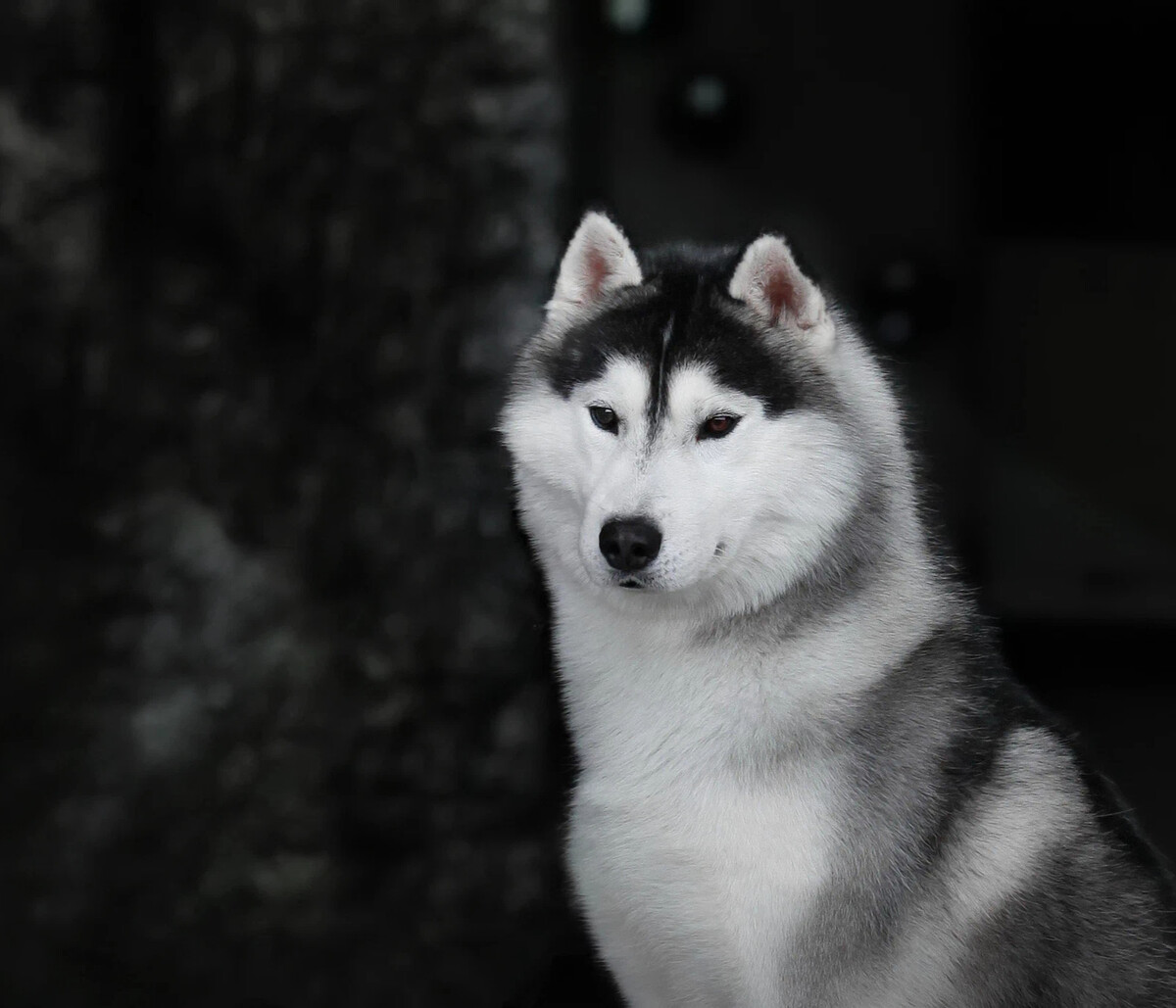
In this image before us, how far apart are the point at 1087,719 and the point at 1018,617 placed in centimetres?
25

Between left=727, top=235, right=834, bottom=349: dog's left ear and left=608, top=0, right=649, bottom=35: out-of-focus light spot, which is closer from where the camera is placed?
left=727, top=235, right=834, bottom=349: dog's left ear

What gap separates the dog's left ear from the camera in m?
1.67

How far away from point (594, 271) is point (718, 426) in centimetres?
33

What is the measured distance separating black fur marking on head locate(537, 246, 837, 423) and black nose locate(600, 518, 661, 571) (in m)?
0.18

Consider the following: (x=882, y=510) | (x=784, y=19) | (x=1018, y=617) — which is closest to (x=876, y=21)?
(x=784, y=19)

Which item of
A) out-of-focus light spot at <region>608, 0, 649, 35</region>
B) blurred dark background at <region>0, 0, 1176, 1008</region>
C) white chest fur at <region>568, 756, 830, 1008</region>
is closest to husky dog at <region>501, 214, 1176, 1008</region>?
white chest fur at <region>568, 756, 830, 1008</region>

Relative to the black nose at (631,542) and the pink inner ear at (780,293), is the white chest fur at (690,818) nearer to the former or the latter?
the black nose at (631,542)

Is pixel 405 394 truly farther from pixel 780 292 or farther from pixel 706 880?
pixel 706 880

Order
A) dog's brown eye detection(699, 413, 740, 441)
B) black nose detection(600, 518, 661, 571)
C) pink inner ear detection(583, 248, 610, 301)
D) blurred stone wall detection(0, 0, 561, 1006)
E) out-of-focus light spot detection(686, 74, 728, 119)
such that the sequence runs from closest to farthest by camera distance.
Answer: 1. black nose detection(600, 518, 661, 571)
2. dog's brown eye detection(699, 413, 740, 441)
3. pink inner ear detection(583, 248, 610, 301)
4. out-of-focus light spot detection(686, 74, 728, 119)
5. blurred stone wall detection(0, 0, 561, 1006)

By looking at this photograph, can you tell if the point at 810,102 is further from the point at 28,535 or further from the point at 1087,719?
the point at 28,535

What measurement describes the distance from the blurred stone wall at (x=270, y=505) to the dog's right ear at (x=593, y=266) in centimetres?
58

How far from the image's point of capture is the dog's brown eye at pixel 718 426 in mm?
1664

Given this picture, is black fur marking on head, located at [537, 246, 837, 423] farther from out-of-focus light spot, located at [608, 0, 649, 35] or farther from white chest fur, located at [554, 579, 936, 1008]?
out-of-focus light spot, located at [608, 0, 649, 35]

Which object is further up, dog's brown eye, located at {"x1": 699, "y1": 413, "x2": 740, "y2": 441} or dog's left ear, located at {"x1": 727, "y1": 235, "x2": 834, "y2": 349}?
dog's left ear, located at {"x1": 727, "y1": 235, "x2": 834, "y2": 349}
